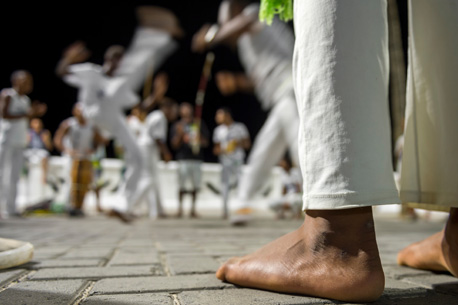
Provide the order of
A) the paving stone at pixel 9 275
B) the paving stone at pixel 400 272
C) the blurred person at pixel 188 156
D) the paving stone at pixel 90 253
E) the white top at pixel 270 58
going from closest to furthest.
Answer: the paving stone at pixel 9 275 < the paving stone at pixel 400 272 < the paving stone at pixel 90 253 < the white top at pixel 270 58 < the blurred person at pixel 188 156

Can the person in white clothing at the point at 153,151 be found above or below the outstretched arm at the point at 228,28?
below

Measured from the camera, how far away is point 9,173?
17.8ft

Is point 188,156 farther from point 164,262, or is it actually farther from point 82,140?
point 164,262

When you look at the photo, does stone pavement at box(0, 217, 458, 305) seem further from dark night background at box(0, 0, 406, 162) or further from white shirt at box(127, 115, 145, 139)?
dark night background at box(0, 0, 406, 162)

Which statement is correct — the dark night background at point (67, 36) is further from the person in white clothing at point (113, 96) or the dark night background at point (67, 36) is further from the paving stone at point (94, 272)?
the paving stone at point (94, 272)

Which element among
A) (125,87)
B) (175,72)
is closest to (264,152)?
(125,87)

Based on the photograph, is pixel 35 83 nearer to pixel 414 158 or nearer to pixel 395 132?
pixel 395 132

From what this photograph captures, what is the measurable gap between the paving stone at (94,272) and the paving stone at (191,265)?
0.22ft

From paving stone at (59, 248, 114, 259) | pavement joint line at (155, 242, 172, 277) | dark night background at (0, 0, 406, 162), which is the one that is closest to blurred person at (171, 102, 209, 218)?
paving stone at (59, 248, 114, 259)

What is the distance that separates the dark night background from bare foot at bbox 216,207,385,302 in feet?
32.7

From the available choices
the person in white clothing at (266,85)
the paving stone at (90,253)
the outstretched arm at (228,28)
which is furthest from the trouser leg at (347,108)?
the outstretched arm at (228,28)

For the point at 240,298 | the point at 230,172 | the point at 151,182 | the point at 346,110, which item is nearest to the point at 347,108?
the point at 346,110

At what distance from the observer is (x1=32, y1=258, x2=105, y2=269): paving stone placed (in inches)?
52.4

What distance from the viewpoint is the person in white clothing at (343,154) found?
0.84m
